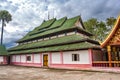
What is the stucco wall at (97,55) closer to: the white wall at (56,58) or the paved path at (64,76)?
the paved path at (64,76)

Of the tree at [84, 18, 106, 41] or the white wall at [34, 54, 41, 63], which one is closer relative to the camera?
the white wall at [34, 54, 41, 63]

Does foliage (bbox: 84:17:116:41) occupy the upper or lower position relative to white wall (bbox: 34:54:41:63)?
upper

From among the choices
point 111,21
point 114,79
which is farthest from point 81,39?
point 111,21

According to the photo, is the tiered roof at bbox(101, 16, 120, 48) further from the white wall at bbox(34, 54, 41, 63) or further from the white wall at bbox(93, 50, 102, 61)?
the white wall at bbox(34, 54, 41, 63)

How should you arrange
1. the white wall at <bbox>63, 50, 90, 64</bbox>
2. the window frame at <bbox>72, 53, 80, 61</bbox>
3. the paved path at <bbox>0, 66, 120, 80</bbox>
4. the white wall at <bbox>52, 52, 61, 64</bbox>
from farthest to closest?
the white wall at <bbox>52, 52, 61, 64</bbox>, the window frame at <bbox>72, 53, 80, 61</bbox>, the white wall at <bbox>63, 50, 90, 64</bbox>, the paved path at <bbox>0, 66, 120, 80</bbox>

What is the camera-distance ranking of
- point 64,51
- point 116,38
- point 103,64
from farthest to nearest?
point 64,51, point 103,64, point 116,38

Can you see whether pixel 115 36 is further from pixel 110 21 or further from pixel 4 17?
pixel 4 17

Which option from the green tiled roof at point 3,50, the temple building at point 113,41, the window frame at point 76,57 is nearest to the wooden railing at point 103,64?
the temple building at point 113,41

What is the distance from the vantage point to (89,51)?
19.5 m

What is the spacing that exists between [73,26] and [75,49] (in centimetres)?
606

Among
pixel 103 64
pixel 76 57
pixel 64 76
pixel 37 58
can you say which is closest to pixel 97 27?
pixel 37 58

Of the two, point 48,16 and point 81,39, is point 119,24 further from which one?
point 48,16

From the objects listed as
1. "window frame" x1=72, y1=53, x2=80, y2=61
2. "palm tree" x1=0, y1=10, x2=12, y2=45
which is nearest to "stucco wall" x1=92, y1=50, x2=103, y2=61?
"window frame" x1=72, y1=53, x2=80, y2=61

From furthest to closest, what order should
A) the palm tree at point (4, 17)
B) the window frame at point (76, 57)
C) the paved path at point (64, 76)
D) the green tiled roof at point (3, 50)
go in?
the palm tree at point (4, 17), the green tiled roof at point (3, 50), the window frame at point (76, 57), the paved path at point (64, 76)
